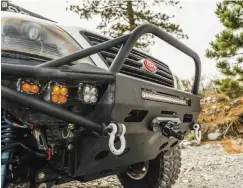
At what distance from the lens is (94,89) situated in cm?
194

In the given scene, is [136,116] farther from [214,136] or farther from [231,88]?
[231,88]

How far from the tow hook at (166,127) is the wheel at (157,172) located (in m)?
0.80

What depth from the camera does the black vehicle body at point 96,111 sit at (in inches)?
67.4

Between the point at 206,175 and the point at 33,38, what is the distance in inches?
140

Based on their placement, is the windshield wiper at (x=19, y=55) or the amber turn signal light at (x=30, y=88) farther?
the windshield wiper at (x=19, y=55)

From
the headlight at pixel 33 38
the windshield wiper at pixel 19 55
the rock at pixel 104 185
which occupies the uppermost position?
the headlight at pixel 33 38

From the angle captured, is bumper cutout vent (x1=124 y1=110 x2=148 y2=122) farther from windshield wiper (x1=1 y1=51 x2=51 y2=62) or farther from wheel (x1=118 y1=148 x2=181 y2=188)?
wheel (x1=118 y1=148 x2=181 y2=188)

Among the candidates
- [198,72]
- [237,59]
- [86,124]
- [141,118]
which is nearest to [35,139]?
[86,124]

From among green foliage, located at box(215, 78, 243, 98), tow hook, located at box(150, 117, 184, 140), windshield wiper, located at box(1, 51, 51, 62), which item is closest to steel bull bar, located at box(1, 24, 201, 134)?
windshield wiper, located at box(1, 51, 51, 62)

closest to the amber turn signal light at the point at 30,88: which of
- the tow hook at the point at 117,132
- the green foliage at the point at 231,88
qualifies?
the tow hook at the point at 117,132

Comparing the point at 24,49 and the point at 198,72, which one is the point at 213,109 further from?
the point at 24,49

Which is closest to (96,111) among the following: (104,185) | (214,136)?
(104,185)

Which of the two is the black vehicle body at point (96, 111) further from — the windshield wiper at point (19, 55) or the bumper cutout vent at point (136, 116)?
the windshield wiper at point (19, 55)

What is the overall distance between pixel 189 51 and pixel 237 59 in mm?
9452
